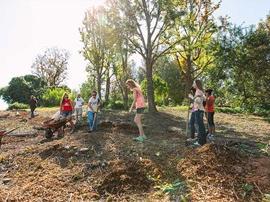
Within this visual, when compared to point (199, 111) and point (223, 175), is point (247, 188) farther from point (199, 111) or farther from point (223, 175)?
point (199, 111)

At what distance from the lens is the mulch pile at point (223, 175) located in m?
7.75

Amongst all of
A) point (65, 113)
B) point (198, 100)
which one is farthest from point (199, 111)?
point (65, 113)

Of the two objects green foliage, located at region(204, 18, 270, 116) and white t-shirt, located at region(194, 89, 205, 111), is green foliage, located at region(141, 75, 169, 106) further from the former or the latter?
white t-shirt, located at region(194, 89, 205, 111)

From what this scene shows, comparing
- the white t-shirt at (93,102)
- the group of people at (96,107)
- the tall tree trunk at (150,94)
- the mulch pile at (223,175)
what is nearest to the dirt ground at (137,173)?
the mulch pile at (223,175)

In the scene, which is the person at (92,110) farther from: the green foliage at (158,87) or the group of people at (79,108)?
the green foliage at (158,87)

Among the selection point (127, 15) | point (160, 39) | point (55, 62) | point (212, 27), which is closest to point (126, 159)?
point (127, 15)

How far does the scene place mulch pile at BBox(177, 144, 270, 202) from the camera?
7.75 m

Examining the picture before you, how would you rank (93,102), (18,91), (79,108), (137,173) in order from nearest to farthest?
1. (137,173)
2. (93,102)
3. (79,108)
4. (18,91)

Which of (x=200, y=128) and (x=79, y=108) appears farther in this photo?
(x=79, y=108)

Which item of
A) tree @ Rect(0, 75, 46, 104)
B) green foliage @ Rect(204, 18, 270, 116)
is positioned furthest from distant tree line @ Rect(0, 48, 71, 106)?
green foliage @ Rect(204, 18, 270, 116)

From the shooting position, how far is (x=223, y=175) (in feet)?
28.0

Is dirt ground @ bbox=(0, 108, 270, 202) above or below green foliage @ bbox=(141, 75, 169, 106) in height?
below

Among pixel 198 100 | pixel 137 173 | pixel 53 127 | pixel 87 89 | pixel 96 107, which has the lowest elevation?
pixel 137 173

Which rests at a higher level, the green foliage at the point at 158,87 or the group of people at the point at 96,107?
the green foliage at the point at 158,87
